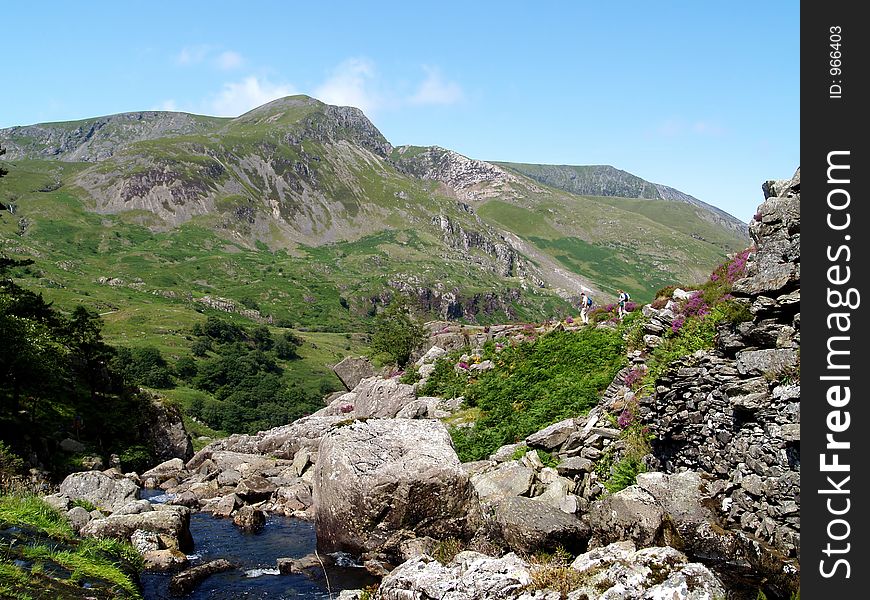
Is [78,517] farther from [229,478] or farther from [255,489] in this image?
[229,478]

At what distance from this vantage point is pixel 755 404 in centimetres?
1659

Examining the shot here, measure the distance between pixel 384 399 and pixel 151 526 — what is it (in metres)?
28.5

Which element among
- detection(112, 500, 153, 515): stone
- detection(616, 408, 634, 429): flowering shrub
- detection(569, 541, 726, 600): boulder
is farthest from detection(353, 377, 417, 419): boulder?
detection(569, 541, 726, 600): boulder

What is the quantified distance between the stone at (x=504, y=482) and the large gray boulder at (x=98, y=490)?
1954cm

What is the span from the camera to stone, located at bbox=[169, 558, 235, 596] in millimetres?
19125

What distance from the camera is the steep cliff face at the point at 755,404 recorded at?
15.3 metres

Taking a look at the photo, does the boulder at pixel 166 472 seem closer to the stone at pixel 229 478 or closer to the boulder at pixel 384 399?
the stone at pixel 229 478

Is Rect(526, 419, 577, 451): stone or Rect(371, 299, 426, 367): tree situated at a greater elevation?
Rect(371, 299, 426, 367): tree

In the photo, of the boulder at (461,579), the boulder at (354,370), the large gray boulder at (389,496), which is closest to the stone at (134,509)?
→ the large gray boulder at (389,496)

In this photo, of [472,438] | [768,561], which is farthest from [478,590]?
[472,438]

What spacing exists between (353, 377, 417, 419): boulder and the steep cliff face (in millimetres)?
28390

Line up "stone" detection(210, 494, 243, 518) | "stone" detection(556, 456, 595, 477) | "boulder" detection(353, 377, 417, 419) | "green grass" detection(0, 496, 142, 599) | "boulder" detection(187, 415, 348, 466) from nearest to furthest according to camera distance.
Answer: "green grass" detection(0, 496, 142, 599), "stone" detection(556, 456, 595, 477), "stone" detection(210, 494, 243, 518), "boulder" detection(353, 377, 417, 419), "boulder" detection(187, 415, 348, 466)
